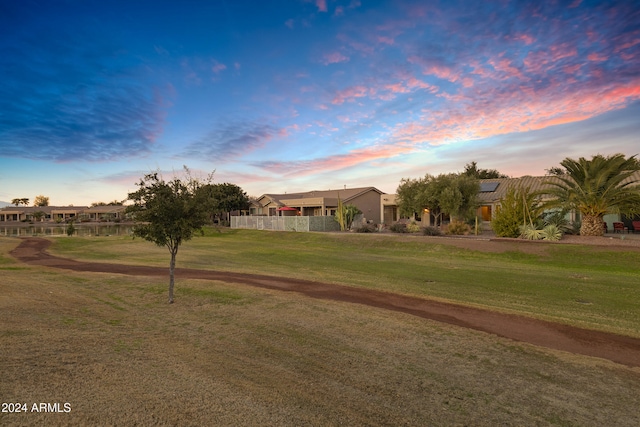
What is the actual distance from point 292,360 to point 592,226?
2596cm

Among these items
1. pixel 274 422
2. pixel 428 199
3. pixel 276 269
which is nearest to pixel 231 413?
pixel 274 422

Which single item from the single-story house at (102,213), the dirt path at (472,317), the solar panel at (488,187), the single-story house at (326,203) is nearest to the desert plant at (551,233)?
the dirt path at (472,317)

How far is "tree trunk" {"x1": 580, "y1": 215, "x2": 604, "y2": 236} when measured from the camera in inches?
944

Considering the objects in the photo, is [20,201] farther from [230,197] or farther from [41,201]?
[230,197]

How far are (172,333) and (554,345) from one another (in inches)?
345

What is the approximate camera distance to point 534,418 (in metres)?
4.96

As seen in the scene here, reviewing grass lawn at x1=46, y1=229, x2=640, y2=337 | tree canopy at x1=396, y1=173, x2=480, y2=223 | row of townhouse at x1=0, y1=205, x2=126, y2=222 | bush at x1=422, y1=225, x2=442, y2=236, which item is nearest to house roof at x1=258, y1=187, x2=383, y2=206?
tree canopy at x1=396, y1=173, x2=480, y2=223

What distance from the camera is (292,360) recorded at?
22.4 feet

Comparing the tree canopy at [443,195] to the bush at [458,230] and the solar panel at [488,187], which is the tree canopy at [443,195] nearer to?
the bush at [458,230]

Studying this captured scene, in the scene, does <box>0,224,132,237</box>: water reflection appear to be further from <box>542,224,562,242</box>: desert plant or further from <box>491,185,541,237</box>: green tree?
<box>542,224,562,242</box>: desert plant

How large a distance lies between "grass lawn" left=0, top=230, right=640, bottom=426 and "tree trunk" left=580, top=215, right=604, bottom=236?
12378mm

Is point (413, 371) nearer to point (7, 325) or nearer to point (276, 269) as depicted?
point (7, 325)

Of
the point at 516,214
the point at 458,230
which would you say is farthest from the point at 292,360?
the point at 458,230

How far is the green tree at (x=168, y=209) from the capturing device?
11.2m
